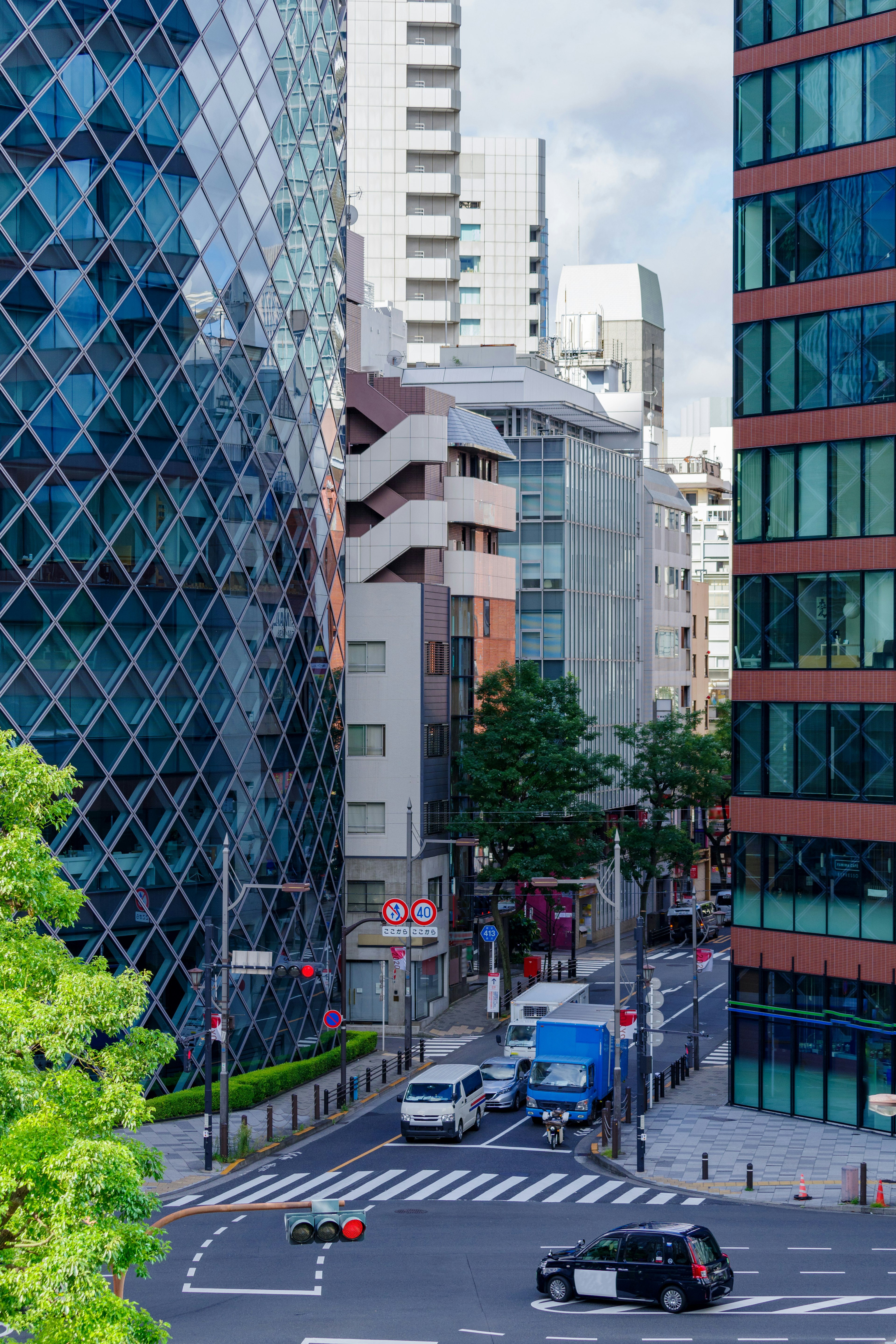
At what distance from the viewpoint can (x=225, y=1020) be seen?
50.7 m

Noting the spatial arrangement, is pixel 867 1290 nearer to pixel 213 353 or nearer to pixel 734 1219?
pixel 734 1219

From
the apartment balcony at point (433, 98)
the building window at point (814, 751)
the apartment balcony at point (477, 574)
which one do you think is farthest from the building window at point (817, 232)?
the apartment balcony at point (433, 98)

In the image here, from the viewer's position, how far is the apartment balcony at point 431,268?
130125 millimetres

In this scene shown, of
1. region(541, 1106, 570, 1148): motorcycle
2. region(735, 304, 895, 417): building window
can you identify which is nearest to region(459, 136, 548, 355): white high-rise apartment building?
region(735, 304, 895, 417): building window

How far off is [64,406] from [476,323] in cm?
11262

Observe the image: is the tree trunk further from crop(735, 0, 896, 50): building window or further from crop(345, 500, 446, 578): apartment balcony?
crop(735, 0, 896, 50): building window

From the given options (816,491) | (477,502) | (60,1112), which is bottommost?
(60,1112)

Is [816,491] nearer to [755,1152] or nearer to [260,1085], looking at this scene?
[755,1152]

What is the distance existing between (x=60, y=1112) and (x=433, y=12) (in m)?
116

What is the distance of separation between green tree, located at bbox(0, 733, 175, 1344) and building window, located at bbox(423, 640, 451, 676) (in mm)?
52383

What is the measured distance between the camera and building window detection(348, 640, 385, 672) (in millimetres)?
77062

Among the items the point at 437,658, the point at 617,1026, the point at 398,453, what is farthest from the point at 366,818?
the point at 617,1026

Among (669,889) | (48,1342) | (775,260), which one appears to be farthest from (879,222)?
(669,889)

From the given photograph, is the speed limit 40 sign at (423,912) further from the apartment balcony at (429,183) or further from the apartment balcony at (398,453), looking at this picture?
the apartment balcony at (429,183)
